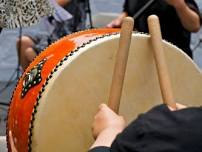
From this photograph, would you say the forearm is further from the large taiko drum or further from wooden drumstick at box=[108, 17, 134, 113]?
wooden drumstick at box=[108, 17, 134, 113]

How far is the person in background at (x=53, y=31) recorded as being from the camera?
10.0ft

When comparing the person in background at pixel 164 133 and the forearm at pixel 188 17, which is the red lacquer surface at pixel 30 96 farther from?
the forearm at pixel 188 17

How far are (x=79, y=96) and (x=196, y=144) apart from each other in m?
0.52

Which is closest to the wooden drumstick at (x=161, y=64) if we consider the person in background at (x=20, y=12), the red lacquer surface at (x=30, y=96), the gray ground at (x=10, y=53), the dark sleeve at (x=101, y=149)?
the red lacquer surface at (x=30, y=96)

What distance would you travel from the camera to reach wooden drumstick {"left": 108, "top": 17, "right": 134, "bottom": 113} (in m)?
1.28

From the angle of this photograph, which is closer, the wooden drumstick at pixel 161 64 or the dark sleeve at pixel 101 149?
the dark sleeve at pixel 101 149

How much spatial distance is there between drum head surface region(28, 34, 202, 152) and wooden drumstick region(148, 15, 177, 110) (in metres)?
0.04

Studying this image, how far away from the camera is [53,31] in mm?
3129

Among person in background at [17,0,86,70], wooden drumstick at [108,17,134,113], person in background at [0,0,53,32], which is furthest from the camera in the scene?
person in background at [17,0,86,70]

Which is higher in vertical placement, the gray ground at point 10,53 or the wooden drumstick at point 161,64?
the wooden drumstick at point 161,64

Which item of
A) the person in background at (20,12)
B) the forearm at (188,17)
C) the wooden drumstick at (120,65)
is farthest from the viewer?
the forearm at (188,17)

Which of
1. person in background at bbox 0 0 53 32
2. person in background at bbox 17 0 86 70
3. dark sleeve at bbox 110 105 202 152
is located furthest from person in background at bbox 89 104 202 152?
person in background at bbox 17 0 86 70

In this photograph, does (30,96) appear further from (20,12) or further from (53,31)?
(53,31)

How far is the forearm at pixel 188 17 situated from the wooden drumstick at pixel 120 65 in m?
0.91
